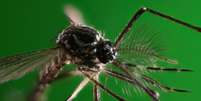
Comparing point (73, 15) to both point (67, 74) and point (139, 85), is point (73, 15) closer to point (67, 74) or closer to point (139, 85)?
point (67, 74)

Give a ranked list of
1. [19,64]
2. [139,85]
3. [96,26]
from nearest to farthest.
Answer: [139,85], [19,64], [96,26]

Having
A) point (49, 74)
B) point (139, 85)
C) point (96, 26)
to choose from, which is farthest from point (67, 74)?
point (96, 26)

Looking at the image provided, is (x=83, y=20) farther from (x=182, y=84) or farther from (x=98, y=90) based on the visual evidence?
(x=182, y=84)

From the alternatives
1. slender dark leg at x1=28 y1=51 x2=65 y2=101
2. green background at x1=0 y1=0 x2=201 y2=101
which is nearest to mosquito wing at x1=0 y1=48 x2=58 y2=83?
slender dark leg at x1=28 y1=51 x2=65 y2=101

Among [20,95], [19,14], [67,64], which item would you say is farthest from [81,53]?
[19,14]

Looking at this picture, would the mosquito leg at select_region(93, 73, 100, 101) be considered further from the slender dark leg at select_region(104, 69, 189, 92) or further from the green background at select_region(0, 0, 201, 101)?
the green background at select_region(0, 0, 201, 101)
